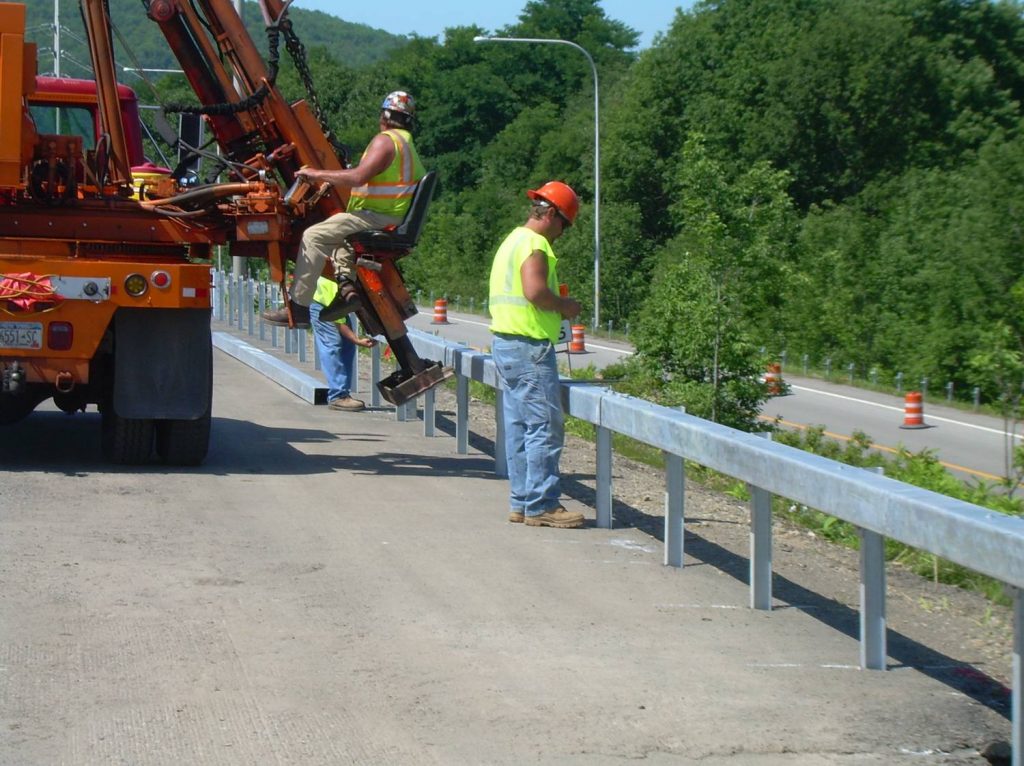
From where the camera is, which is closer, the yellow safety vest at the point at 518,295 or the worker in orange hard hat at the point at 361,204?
the yellow safety vest at the point at 518,295

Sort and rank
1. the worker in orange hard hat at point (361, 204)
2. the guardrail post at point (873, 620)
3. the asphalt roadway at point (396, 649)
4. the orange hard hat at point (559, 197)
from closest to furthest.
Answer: the asphalt roadway at point (396, 649), the guardrail post at point (873, 620), the orange hard hat at point (559, 197), the worker in orange hard hat at point (361, 204)

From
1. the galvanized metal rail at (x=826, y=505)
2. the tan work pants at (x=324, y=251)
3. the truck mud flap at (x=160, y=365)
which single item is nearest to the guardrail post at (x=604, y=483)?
the galvanized metal rail at (x=826, y=505)

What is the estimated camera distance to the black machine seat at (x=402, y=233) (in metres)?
10.6

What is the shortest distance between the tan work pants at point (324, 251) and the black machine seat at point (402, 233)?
6 centimetres

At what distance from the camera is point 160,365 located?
1044cm

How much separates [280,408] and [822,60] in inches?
2143

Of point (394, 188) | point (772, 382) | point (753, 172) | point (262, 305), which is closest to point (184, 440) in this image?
point (394, 188)

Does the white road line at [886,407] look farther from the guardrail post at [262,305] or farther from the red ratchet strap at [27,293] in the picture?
the red ratchet strap at [27,293]

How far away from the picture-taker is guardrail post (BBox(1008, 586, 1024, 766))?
5043 mm

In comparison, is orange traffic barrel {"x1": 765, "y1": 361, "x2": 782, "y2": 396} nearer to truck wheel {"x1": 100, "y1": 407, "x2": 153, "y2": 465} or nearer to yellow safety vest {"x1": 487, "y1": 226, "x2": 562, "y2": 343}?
truck wheel {"x1": 100, "y1": 407, "x2": 153, "y2": 465}

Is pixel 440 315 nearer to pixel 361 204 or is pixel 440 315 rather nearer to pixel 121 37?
pixel 121 37

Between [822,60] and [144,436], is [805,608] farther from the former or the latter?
[822,60]

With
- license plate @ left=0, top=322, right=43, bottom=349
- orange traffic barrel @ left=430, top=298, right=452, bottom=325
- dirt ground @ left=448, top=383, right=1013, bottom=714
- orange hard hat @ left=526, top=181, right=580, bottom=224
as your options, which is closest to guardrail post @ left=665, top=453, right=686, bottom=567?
dirt ground @ left=448, top=383, right=1013, bottom=714

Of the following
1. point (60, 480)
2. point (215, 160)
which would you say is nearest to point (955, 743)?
point (60, 480)
